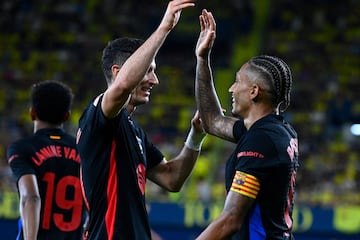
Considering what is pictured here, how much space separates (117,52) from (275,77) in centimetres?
91

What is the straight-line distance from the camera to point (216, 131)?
5.35 meters

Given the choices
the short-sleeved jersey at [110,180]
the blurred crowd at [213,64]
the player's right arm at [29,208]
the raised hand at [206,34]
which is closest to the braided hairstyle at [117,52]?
the short-sleeved jersey at [110,180]

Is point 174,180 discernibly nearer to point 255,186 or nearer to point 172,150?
point 255,186

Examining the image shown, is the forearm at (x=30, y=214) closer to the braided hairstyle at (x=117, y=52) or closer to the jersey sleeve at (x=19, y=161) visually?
the jersey sleeve at (x=19, y=161)

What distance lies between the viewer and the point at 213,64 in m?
23.2

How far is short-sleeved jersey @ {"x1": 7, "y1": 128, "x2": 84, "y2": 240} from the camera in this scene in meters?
5.99

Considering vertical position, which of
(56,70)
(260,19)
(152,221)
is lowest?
(152,221)

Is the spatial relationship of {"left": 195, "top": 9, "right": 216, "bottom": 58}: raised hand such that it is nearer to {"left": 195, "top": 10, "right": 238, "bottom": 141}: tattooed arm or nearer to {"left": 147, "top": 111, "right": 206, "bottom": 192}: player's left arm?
{"left": 195, "top": 10, "right": 238, "bottom": 141}: tattooed arm

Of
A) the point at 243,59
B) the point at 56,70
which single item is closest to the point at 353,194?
the point at 243,59

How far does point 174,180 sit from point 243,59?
56.4ft

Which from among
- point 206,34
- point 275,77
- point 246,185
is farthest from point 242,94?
point 246,185

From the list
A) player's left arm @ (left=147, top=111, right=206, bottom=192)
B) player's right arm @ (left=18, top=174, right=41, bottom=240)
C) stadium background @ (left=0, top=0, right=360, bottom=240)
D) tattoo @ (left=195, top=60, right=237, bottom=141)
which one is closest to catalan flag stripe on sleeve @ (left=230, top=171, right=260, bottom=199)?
tattoo @ (left=195, top=60, right=237, bottom=141)

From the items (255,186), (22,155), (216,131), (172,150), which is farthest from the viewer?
(172,150)

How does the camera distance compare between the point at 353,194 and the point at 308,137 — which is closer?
the point at 353,194
